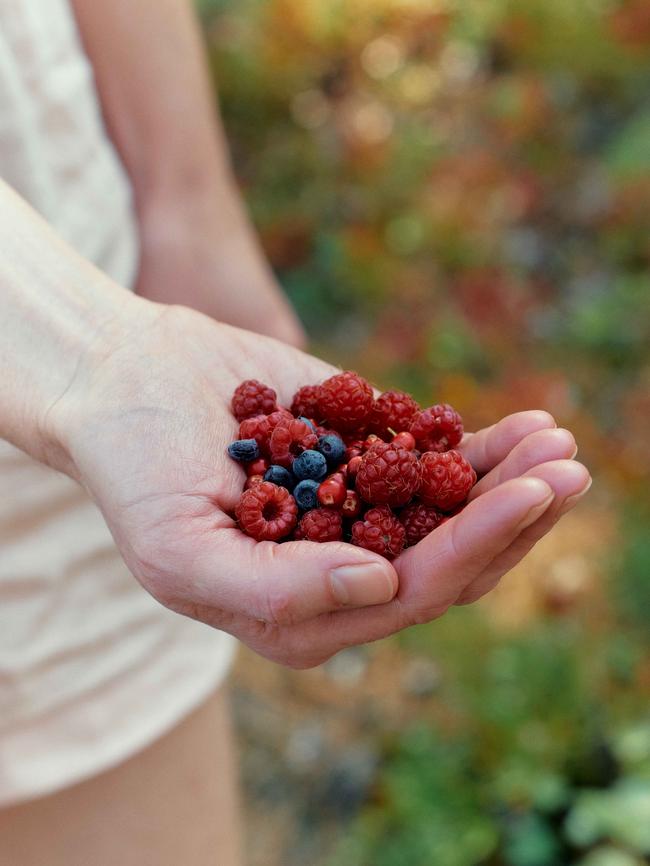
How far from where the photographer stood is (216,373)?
4.03 feet

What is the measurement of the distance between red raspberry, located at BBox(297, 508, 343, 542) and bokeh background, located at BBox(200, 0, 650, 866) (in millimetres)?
1170

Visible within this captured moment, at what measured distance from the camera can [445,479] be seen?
1.07 m

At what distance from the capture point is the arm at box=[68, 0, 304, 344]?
1519 millimetres

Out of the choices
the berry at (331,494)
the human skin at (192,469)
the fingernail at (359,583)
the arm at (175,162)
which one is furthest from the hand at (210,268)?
the fingernail at (359,583)

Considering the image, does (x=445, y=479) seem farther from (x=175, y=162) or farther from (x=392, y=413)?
(x=175, y=162)

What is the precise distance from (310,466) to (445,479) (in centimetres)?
17

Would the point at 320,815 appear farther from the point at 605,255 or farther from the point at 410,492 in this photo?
the point at 605,255

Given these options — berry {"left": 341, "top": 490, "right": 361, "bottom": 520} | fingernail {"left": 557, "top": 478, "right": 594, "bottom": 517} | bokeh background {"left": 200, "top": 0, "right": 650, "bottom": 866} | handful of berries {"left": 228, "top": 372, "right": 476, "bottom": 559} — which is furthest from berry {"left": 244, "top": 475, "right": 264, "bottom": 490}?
bokeh background {"left": 200, "top": 0, "right": 650, "bottom": 866}

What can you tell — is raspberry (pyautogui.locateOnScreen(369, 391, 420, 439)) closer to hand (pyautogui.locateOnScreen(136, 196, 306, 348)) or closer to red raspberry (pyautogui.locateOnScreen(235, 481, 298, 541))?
red raspberry (pyautogui.locateOnScreen(235, 481, 298, 541))

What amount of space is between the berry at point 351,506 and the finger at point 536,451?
17 cm

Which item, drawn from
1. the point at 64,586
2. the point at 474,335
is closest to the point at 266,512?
the point at 64,586

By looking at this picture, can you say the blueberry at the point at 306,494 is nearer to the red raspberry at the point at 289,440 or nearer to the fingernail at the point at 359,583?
the red raspberry at the point at 289,440

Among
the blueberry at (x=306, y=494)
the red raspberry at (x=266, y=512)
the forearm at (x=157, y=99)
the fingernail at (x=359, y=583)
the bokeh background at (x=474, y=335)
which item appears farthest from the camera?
the bokeh background at (x=474, y=335)

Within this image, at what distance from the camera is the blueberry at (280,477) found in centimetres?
114
